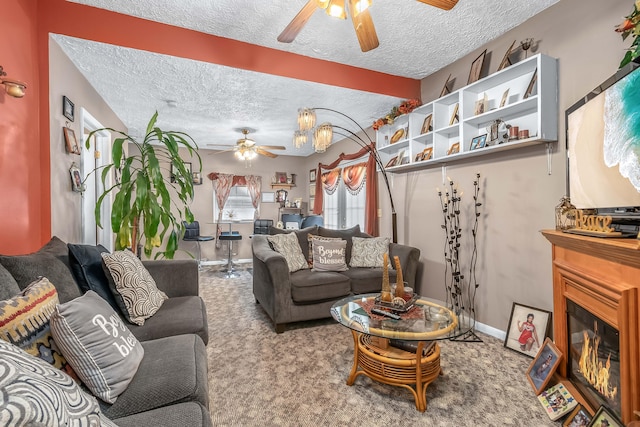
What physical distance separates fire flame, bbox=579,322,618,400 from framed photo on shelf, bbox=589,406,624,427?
0.10 meters

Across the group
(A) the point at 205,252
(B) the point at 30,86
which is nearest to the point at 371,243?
(B) the point at 30,86

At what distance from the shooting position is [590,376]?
1.57 metres

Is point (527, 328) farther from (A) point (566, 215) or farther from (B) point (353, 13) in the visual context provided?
(B) point (353, 13)

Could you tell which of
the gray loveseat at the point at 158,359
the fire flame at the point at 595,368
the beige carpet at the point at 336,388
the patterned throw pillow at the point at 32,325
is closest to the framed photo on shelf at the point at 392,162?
the beige carpet at the point at 336,388

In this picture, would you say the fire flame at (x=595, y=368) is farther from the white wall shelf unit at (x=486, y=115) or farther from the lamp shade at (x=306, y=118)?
the lamp shade at (x=306, y=118)

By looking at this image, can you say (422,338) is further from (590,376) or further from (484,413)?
(590,376)

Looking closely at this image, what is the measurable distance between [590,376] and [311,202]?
18.1 ft

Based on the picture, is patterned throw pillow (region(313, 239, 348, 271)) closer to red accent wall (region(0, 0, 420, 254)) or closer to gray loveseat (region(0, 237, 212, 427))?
gray loveseat (region(0, 237, 212, 427))

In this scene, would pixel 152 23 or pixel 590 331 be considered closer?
pixel 590 331

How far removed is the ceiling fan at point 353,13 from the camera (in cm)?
162

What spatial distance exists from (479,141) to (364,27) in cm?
150

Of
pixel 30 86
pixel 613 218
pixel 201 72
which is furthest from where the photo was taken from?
pixel 201 72

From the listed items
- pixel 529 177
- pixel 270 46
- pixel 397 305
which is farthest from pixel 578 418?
pixel 270 46

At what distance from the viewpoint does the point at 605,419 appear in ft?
4.25
